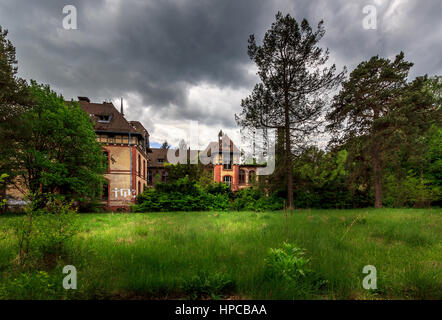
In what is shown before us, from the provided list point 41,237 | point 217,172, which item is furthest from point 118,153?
point 41,237

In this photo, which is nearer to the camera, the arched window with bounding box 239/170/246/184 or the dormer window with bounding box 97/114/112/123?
the dormer window with bounding box 97/114/112/123

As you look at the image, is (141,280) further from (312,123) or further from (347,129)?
(347,129)

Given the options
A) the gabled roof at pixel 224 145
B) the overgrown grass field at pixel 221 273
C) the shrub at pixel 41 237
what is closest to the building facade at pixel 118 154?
the gabled roof at pixel 224 145

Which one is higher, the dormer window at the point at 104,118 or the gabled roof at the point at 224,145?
the dormer window at the point at 104,118

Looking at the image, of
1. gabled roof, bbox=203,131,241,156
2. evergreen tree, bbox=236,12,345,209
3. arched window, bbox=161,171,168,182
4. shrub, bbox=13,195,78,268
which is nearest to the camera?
shrub, bbox=13,195,78,268

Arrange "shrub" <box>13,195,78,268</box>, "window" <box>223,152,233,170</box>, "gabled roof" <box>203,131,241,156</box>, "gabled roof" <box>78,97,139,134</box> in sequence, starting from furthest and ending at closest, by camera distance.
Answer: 1. "window" <box>223,152,233,170</box>
2. "gabled roof" <box>203,131,241,156</box>
3. "gabled roof" <box>78,97,139,134</box>
4. "shrub" <box>13,195,78,268</box>

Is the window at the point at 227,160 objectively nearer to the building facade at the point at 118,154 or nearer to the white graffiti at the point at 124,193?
the building facade at the point at 118,154

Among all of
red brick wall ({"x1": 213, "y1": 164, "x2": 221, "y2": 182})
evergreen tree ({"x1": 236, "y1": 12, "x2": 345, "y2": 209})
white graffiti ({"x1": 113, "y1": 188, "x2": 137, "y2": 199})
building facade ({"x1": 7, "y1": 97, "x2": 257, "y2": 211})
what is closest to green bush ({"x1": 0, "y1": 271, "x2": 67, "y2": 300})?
evergreen tree ({"x1": 236, "y1": 12, "x2": 345, "y2": 209})

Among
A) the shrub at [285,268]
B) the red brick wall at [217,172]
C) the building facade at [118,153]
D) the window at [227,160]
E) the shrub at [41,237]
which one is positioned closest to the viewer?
the shrub at [285,268]

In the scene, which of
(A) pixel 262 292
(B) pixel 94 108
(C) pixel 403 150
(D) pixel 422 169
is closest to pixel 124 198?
(B) pixel 94 108

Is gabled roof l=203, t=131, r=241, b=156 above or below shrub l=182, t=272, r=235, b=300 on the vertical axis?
above

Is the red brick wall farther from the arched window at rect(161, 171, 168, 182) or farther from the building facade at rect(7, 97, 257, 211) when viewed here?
the building facade at rect(7, 97, 257, 211)

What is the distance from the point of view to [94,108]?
991 inches
